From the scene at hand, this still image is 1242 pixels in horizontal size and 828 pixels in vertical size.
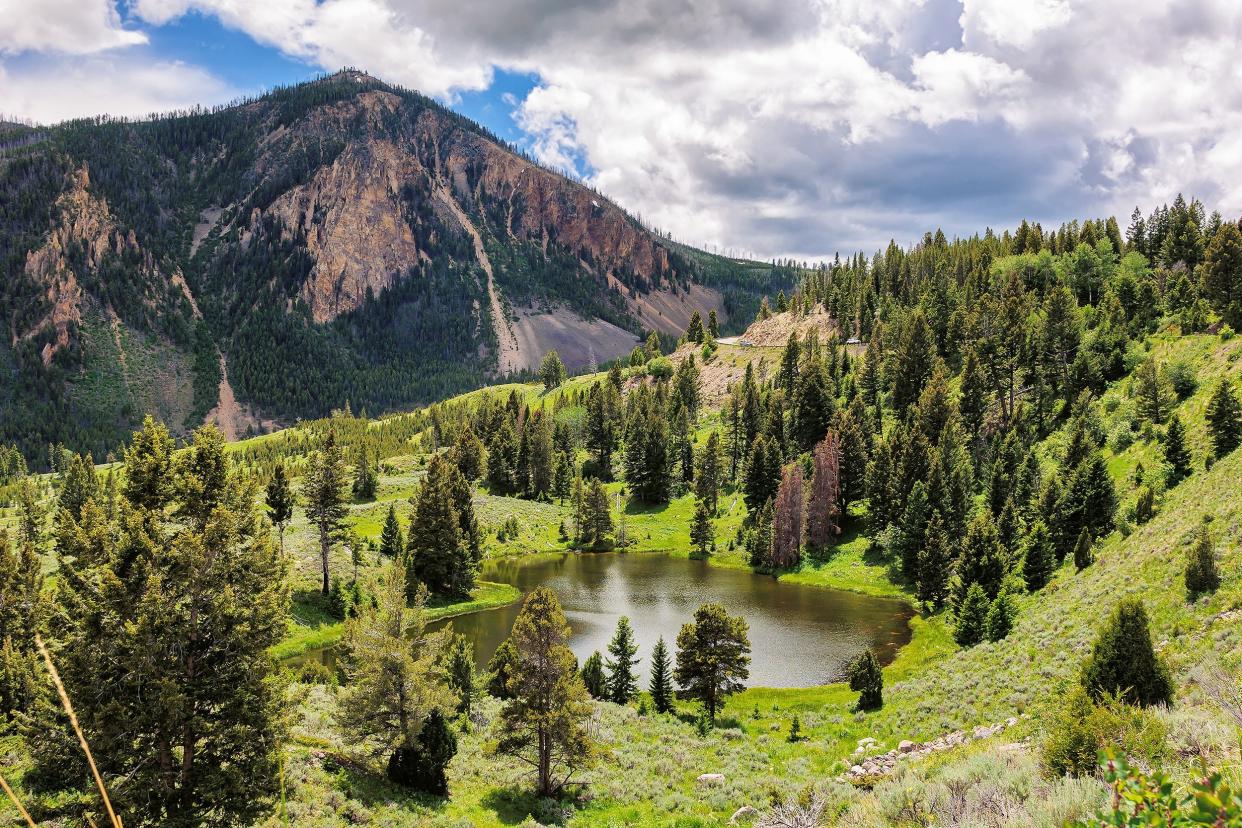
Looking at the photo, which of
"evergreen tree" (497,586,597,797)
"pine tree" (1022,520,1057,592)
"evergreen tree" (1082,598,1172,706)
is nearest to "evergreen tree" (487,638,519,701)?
"evergreen tree" (497,586,597,797)

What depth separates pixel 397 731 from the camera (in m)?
31.4

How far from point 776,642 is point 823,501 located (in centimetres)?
3576

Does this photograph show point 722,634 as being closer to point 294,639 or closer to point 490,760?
point 490,760

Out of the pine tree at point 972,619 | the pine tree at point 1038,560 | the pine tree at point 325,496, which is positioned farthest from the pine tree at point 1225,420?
the pine tree at point 325,496

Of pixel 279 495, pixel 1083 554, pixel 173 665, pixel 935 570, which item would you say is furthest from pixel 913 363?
pixel 173 665

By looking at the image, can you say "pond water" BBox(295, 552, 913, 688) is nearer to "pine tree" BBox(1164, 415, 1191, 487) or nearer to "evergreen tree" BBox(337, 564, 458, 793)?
"pine tree" BBox(1164, 415, 1191, 487)

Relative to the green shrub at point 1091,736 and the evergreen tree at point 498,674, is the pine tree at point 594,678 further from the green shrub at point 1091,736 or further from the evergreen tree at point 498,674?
the green shrub at point 1091,736

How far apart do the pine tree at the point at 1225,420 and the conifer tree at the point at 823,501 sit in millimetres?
43130

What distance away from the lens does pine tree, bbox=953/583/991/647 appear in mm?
48938

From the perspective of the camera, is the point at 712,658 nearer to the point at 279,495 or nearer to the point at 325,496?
the point at 325,496

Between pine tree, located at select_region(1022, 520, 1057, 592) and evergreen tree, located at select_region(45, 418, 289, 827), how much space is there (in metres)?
59.6

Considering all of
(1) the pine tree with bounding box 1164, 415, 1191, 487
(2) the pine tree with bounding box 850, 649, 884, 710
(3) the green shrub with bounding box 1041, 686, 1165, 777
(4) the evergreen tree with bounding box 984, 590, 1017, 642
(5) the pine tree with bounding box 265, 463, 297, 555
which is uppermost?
(1) the pine tree with bounding box 1164, 415, 1191, 487

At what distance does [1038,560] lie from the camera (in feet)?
193

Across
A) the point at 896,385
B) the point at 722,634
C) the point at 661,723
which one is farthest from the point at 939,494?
the point at 661,723
